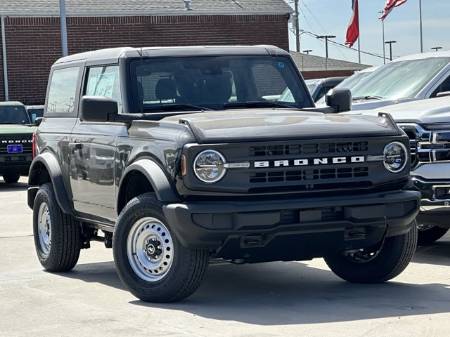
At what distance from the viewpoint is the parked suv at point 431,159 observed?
30.2 ft

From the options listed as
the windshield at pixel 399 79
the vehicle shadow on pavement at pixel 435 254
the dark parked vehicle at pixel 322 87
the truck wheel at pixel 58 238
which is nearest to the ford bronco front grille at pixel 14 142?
the dark parked vehicle at pixel 322 87

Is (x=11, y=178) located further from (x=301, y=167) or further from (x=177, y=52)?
(x=301, y=167)

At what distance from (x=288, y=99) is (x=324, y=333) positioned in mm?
2885

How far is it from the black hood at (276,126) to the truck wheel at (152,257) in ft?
2.18

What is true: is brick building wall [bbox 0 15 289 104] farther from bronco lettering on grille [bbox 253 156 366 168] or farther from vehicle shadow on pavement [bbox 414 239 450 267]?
bronco lettering on grille [bbox 253 156 366 168]

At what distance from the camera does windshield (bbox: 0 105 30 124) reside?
22894 mm

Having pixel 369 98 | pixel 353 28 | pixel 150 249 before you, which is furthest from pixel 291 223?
pixel 353 28

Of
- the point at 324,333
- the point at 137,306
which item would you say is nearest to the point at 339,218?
the point at 324,333

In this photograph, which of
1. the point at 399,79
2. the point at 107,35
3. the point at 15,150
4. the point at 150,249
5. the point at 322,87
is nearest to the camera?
the point at 150,249

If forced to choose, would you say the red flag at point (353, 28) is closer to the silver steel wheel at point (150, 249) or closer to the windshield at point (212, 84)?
the windshield at point (212, 84)

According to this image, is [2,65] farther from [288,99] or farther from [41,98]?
[288,99]

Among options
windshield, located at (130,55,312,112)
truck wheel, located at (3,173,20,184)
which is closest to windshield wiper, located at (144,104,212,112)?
windshield, located at (130,55,312,112)

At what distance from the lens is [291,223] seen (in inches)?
288

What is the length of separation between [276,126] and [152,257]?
4.40 ft
